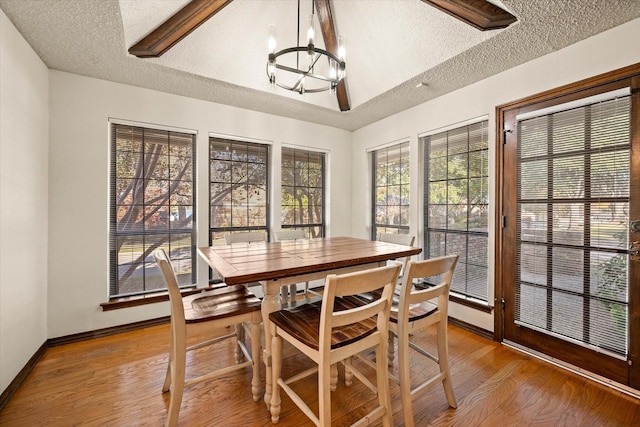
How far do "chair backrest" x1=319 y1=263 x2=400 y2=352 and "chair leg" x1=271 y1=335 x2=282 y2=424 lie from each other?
435mm

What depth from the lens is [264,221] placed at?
3721 millimetres

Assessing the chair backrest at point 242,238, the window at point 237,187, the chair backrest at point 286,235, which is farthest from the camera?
the window at point 237,187

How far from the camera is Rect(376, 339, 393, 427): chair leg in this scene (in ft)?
4.59

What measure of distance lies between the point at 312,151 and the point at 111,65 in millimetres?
2453

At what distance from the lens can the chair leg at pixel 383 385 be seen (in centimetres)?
140

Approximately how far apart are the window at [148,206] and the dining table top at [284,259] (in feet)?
3.63

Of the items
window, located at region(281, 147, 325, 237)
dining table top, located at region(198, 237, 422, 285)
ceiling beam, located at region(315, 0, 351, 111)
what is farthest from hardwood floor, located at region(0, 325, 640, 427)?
ceiling beam, located at region(315, 0, 351, 111)

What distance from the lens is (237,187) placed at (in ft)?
11.5

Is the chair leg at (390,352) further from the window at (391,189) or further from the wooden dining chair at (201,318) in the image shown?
the window at (391,189)

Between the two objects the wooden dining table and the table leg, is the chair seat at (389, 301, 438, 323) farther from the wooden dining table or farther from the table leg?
the table leg

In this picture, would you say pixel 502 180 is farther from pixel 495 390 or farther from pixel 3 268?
pixel 3 268

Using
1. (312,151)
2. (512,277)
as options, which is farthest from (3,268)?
(512,277)

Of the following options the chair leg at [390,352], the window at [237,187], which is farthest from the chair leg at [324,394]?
the window at [237,187]

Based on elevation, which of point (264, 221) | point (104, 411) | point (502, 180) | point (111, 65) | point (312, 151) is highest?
point (111, 65)
